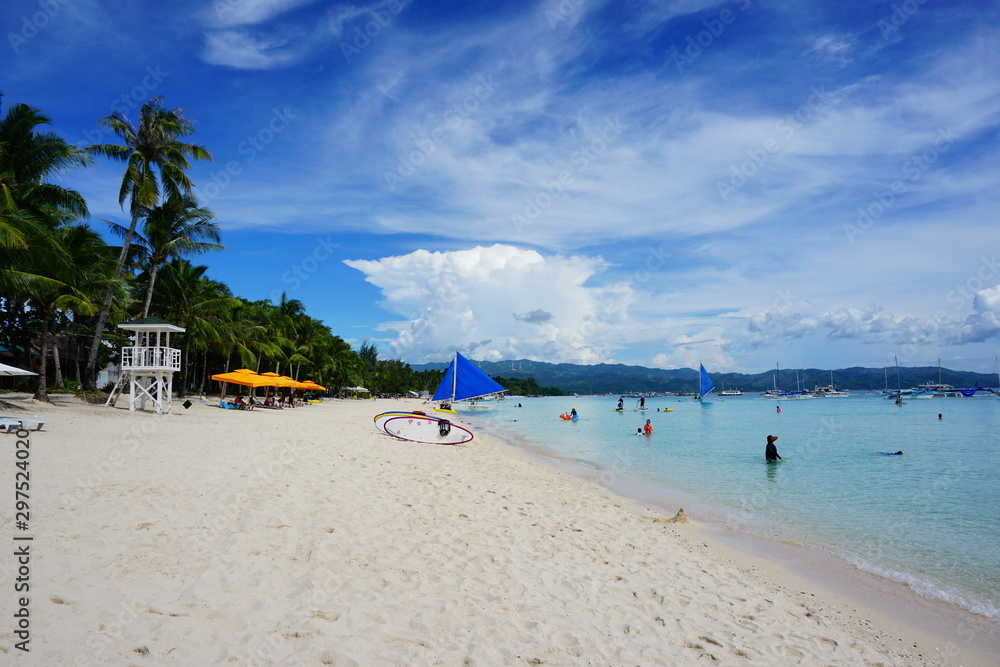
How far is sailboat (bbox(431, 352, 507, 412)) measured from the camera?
60.5 feet

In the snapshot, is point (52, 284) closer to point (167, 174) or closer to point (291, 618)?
point (167, 174)

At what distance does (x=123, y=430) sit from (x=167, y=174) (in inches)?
609

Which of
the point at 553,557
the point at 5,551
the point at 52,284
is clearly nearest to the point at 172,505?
the point at 5,551

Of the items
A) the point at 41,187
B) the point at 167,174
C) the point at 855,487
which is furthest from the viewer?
the point at 167,174

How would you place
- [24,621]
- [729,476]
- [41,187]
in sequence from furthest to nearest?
[41,187] < [729,476] < [24,621]

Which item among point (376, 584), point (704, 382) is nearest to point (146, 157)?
point (376, 584)

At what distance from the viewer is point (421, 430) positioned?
55.2ft

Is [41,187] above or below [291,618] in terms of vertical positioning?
above

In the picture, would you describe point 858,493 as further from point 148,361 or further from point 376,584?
point 148,361

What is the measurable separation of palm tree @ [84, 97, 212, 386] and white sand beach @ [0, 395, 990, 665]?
1804 centimetres

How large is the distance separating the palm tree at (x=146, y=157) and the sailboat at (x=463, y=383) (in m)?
14.8

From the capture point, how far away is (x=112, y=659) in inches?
119

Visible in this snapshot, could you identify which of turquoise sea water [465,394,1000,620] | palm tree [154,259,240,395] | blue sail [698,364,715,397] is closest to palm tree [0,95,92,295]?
palm tree [154,259,240,395]

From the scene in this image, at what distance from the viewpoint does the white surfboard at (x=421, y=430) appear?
1675 centimetres
